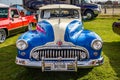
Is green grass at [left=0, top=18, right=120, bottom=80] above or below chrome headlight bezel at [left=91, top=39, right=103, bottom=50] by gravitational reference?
below

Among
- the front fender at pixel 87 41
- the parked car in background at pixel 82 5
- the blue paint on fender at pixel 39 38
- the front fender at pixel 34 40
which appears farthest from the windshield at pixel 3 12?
the parked car in background at pixel 82 5

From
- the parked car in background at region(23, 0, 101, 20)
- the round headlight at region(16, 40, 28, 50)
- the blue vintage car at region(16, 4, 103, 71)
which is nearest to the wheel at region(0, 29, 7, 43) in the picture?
the blue vintage car at region(16, 4, 103, 71)

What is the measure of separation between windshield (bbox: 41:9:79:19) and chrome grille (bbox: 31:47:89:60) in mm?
2122

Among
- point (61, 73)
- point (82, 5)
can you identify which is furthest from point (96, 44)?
point (82, 5)

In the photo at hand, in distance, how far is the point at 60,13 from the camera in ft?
25.5

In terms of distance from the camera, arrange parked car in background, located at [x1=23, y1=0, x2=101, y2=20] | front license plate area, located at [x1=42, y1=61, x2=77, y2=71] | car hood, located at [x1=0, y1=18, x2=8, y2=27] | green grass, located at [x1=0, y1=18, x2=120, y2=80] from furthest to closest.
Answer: parked car in background, located at [x1=23, y1=0, x2=101, y2=20] → car hood, located at [x1=0, y1=18, x2=8, y2=27] → green grass, located at [x1=0, y1=18, x2=120, y2=80] → front license plate area, located at [x1=42, y1=61, x2=77, y2=71]

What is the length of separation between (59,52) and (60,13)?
7.37ft

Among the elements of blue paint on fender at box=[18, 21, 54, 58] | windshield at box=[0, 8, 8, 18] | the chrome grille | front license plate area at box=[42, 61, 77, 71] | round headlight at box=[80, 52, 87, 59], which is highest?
windshield at box=[0, 8, 8, 18]

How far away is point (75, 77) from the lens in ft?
20.6

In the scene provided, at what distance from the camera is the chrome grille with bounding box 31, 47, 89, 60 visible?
5738mm

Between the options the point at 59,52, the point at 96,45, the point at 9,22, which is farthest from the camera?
the point at 9,22

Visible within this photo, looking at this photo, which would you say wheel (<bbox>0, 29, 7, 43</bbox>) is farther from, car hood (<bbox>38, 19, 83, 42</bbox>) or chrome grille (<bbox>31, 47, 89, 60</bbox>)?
chrome grille (<bbox>31, 47, 89, 60</bbox>)

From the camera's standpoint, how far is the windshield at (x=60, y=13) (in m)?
7.73

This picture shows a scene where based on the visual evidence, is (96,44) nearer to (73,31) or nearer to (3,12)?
(73,31)
